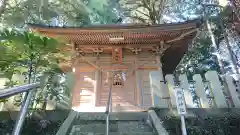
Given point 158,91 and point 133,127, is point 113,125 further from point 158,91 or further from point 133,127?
point 158,91

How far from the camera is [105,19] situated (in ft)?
57.6

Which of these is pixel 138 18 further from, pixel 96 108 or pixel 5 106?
pixel 5 106

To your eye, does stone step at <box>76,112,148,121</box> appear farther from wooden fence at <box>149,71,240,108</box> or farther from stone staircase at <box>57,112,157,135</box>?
wooden fence at <box>149,71,240,108</box>

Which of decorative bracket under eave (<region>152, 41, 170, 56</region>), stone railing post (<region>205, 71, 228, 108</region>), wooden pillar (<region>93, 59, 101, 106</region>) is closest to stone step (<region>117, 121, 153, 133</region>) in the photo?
stone railing post (<region>205, 71, 228, 108</region>)

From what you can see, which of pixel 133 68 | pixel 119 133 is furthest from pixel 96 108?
pixel 119 133

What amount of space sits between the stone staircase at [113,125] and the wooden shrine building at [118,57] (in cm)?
257

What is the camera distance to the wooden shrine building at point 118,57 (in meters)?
9.17

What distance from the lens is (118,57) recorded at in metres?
10.2

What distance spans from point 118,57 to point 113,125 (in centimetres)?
488

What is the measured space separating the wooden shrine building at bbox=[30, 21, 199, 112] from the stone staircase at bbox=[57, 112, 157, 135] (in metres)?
2.57

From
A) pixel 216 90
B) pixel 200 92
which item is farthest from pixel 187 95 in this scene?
pixel 216 90

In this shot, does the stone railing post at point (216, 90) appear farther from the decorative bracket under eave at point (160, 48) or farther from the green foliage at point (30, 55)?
the green foliage at point (30, 55)

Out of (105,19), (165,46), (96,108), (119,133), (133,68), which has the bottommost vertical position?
(119,133)

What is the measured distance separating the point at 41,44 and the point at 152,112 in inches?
Result: 132
